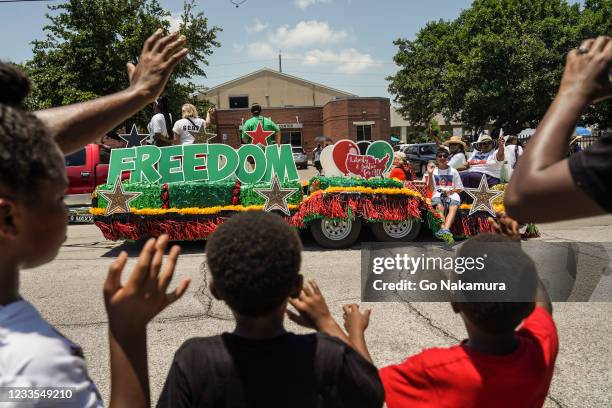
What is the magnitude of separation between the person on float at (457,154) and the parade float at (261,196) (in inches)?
71.1

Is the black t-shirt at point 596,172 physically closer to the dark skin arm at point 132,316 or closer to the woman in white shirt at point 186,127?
the dark skin arm at point 132,316

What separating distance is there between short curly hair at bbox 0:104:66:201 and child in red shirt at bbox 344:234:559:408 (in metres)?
1.06

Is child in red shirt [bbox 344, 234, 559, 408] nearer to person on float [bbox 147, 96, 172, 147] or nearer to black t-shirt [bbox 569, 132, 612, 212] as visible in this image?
black t-shirt [bbox 569, 132, 612, 212]

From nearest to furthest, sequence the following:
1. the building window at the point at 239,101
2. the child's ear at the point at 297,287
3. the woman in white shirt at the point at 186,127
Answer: the child's ear at the point at 297,287
the woman in white shirt at the point at 186,127
the building window at the point at 239,101

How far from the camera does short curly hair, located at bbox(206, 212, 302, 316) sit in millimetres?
1271

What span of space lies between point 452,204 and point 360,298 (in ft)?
10.3

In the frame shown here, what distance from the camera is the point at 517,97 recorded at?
2622cm

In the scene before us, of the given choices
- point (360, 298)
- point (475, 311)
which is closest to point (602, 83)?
point (475, 311)

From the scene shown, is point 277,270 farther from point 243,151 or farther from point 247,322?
point 243,151

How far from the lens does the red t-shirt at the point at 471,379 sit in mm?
1461

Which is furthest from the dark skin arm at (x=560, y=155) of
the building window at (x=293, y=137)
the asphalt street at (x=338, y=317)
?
the building window at (x=293, y=137)

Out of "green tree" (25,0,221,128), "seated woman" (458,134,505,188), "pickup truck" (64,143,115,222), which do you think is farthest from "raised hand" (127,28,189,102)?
"green tree" (25,0,221,128)

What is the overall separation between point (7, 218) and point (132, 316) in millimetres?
344

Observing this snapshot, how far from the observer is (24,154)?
100 centimetres
